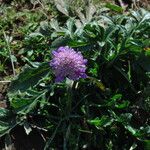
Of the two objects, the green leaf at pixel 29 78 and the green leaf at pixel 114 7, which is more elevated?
the green leaf at pixel 114 7

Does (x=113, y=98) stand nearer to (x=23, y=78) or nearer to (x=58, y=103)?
(x=58, y=103)

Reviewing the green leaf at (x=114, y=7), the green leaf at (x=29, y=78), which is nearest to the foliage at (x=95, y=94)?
the green leaf at (x=29, y=78)

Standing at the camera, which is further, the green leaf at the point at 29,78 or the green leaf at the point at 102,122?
the green leaf at the point at 29,78

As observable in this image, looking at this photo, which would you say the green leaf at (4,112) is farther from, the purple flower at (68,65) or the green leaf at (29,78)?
the purple flower at (68,65)

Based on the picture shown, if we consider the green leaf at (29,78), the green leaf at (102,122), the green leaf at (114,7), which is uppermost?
the green leaf at (114,7)

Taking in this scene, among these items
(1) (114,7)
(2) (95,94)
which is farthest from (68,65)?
(1) (114,7)

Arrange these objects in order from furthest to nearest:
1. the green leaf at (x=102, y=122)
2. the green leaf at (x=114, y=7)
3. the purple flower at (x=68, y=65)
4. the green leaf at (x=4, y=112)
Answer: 1. the green leaf at (x=114, y=7)
2. the green leaf at (x=4, y=112)
3. the green leaf at (x=102, y=122)
4. the purple flower at (x=68, y=65)

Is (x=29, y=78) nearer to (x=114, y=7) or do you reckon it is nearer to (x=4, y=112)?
(x=4, y=112)

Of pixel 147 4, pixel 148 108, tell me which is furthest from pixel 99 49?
pixel 147 4
